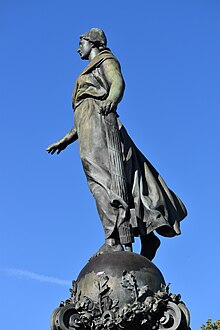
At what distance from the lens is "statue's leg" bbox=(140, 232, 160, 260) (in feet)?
33.3

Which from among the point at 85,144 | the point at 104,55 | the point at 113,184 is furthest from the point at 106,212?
the point at 104,55

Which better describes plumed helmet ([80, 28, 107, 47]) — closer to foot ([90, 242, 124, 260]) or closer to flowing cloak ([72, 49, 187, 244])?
flowing cloak ([72, 49, 187, 244])

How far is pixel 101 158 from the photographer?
991 centimetres

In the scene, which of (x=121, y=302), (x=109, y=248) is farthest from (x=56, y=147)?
(x=121, y=302)

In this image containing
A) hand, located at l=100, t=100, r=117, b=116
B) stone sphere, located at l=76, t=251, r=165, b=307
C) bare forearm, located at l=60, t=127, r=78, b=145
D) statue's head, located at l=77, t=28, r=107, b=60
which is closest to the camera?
stone sphere, located at l=76, t=251, r=165, b=307

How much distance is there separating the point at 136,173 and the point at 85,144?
82 centimetres

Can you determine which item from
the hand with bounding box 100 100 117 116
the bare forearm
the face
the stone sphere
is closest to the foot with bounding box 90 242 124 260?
the stone sphere

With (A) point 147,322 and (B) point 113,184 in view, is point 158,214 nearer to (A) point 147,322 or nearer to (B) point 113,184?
(B) point 113,184

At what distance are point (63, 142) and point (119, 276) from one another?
2910mm

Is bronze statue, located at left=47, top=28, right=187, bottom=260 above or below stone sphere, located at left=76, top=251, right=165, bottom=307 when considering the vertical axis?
above

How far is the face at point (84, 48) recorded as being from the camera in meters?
11.1

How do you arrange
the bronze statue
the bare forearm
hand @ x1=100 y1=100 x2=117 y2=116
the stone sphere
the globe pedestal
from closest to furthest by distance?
the globe pedestal < the stone sphere < the bronze statue < hand @ x1=100 y1=100 x2=117 y2=116 < the bare forearm

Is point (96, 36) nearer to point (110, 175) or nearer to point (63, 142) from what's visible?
point (63, 142)

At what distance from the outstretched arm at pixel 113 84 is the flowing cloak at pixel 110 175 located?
0.31 ft
